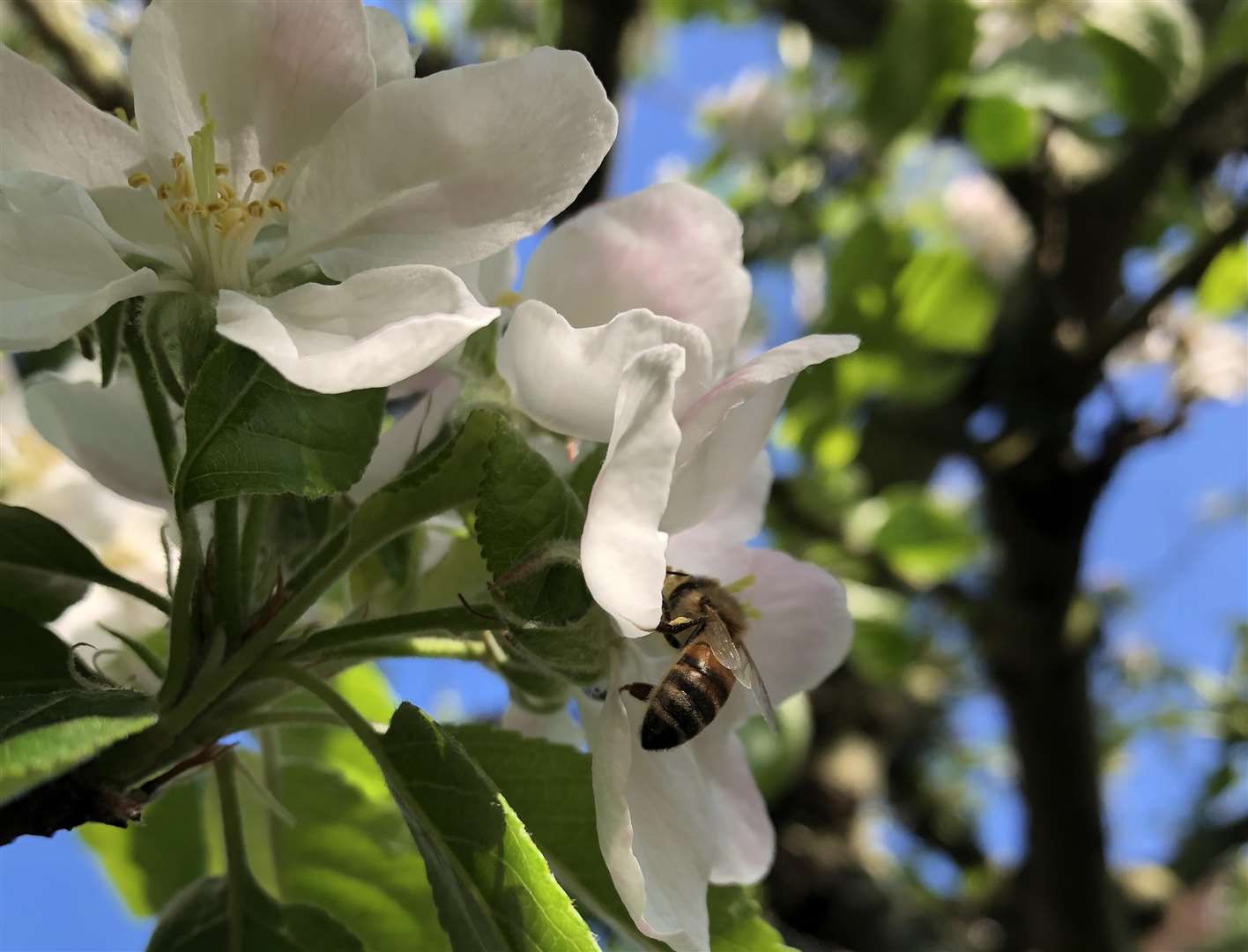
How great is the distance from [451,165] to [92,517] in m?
0.63

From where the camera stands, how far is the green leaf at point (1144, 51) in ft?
4.69

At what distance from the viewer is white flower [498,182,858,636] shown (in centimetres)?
38

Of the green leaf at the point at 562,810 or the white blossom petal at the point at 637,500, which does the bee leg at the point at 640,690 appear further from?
the white blossom petal at the point at 637,500

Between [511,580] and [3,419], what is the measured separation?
79 centimetres

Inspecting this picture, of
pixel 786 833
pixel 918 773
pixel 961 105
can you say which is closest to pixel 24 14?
pixel 961 105

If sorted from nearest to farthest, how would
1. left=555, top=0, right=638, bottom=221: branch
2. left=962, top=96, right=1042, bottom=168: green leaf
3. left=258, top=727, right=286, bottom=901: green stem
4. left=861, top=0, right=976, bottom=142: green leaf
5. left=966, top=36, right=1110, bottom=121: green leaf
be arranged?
left=258, top=727, right=286, bottom=901: green stem < left=555, top=0, right=638, bottom=221: branch < left=966, top=36, right=1110, bottom=121: green leaf < left=861, top=0, right=976, bottom=142: green leaf < left=962, top=96, right=1042, bottom=168: green leaf

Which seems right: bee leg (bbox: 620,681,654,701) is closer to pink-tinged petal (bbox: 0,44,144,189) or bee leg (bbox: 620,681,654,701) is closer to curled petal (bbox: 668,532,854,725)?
curled petal (bbox: 668,532,854,725)

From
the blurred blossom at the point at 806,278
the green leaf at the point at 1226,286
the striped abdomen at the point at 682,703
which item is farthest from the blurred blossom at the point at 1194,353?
the striped abdomen at the point at 682,703

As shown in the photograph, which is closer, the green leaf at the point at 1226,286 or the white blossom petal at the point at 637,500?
the white blossom petal at the point at 637,500

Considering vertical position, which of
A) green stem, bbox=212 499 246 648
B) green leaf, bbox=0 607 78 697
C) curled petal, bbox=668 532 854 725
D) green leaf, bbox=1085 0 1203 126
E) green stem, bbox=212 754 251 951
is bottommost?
green stem, bbox=212 754 251 951

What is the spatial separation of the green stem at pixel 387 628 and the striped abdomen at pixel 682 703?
0.08 metres

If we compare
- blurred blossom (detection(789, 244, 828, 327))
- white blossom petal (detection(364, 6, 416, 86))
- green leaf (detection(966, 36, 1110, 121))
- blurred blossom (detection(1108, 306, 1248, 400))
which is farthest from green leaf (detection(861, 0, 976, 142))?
white blossom petal (detection(364, 6, 416, 86))

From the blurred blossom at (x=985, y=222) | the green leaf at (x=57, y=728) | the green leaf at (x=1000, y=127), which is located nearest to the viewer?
the green leaf at (x=57, y=728)

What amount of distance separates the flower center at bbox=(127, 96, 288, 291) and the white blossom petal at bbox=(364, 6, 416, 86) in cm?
6
